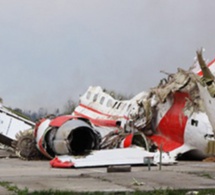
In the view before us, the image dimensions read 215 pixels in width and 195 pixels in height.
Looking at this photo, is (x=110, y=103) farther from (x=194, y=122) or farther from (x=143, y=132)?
(x=194, y=122)

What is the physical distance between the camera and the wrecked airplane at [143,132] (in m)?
16.3

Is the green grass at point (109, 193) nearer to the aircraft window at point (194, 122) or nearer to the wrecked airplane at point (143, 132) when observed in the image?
the wrecked airplane at point (143, 132)

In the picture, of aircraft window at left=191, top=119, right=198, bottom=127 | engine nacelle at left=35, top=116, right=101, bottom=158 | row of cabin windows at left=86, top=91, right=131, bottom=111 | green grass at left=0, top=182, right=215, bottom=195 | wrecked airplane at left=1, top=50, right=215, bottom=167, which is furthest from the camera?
row of cabin windows at left=86, top=91, right=131, bottom=111

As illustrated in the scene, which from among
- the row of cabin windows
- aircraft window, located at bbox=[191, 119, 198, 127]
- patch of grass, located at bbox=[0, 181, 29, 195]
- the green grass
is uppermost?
the row of cabin windows

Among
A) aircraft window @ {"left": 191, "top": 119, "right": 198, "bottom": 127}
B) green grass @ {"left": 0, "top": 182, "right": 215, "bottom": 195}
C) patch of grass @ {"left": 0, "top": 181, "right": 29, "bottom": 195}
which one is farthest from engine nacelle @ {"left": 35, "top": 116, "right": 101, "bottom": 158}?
green grass @ {"left": 0, "top": 182, "right": 215, "bottom": 195}

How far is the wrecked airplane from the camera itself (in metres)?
16.3

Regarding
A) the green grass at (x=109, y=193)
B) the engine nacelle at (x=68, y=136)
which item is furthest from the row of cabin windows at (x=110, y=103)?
the green grass at (x=109, y=193)

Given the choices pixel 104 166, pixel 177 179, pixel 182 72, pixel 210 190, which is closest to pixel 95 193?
pixel 210 190

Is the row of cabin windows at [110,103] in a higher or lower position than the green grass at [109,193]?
higher

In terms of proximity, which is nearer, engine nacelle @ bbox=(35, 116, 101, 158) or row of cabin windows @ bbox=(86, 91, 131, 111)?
engine nacelle @ bbox=(35, 116, 101, 158)

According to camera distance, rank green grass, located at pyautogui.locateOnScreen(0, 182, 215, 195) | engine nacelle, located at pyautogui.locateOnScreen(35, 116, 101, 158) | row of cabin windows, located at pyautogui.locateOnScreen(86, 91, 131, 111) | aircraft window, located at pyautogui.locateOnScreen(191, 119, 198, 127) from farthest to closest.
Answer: row of cabin windows, located at pyautogui.locateOnScreen(86, 91, 131, 111) < engine nacelle, located at pyautogui.locateOnScreen(35, 116, 101, 158) < aircraft window, located at pyautogui.locateOnScreen(191, 119, 198, 127) < green grass, located at pyautogui.locateOnScreen(0, 182, 215, 195)

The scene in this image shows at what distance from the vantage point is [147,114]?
1870 centimetres

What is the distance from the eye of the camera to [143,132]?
19.0 meters

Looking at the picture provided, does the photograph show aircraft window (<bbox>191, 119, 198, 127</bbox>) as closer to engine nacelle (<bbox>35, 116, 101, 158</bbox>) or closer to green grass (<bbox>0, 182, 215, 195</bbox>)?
engine nacelle (<bbox>35, 116, 101, 158</bbox>)
